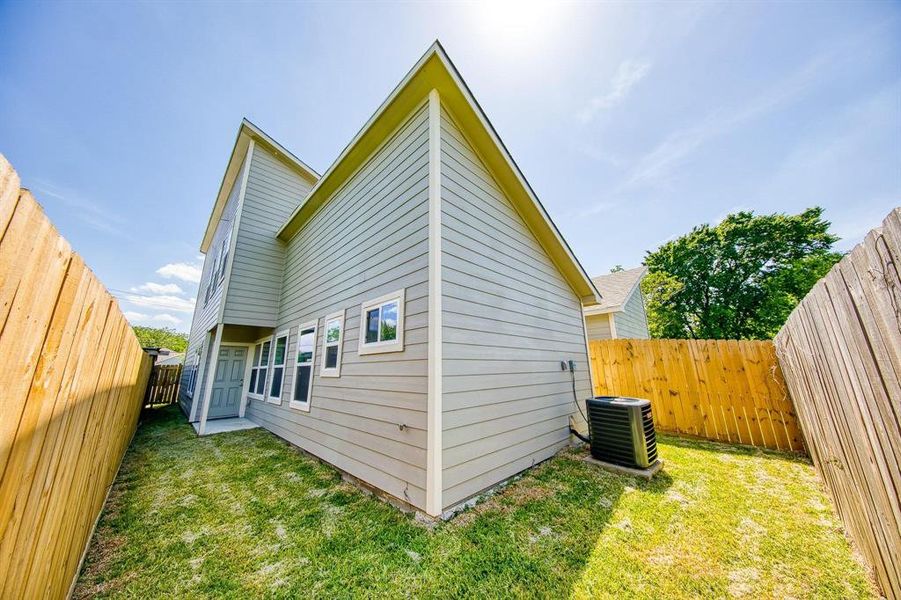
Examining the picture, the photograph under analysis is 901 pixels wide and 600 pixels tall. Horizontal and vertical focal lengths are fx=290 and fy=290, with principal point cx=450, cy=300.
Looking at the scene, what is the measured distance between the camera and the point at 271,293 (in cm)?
778

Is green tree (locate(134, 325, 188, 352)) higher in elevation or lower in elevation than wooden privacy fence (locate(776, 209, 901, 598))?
higher

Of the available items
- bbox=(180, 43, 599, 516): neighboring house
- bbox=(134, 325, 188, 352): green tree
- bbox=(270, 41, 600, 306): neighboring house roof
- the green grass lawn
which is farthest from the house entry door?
bbox=(134, 325, 188, 352): green tree

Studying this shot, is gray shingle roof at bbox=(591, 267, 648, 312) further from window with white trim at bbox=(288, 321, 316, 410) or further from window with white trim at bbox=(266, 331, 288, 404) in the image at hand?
window with white trim at bbox=(266, 331, 288, 404)

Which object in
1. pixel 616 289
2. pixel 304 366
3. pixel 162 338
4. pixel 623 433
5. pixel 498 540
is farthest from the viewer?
pixel 162 338

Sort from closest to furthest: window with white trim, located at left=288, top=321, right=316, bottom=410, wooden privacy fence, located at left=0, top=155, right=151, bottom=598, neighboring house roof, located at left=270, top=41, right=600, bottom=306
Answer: wooden privacy fence, located at left=0, top=155, right=151, bottom=598, neighboring house roof, located at left=270, top=41, right=600, bottom=306, window with white trim, located at left=288, top=321, right=316, bottom=410

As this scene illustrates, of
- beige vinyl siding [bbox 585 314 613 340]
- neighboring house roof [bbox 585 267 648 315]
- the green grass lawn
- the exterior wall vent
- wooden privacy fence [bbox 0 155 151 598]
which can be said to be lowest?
the green grass lawn

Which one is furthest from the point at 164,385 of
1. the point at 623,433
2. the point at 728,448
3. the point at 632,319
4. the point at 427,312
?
the point at 632,319

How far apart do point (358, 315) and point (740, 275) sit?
79.5 ft

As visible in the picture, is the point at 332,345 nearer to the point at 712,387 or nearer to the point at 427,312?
the point at 427,312

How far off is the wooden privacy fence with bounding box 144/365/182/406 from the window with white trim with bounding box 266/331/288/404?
834cm

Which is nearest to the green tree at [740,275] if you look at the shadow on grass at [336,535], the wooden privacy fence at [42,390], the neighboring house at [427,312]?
the neighboring house at [427,312]

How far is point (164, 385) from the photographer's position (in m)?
12.0

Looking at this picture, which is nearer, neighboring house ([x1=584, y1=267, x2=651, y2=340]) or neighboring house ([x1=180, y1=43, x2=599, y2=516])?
neighboring house ([x1=180, y1=43, x2=599, y2=516])

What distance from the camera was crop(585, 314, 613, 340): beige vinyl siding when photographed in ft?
34.9
